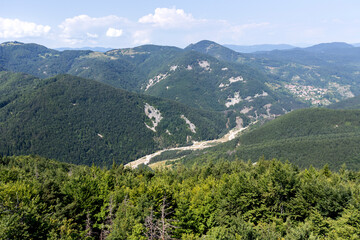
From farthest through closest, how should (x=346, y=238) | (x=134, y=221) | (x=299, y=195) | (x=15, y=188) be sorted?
(x=299, y=195)
(x=15, y=188)
(x=134, y=221)
(x=346, y=238)

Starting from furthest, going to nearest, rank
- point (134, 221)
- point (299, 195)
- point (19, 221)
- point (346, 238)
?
point (299, 195) → point (134, 221) → point (346, 238) → point (19, 221)

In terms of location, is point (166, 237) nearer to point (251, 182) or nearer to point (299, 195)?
point (251, 182)

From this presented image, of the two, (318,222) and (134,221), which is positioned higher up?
(134,221)

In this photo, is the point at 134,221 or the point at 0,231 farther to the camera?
the point at 134,221

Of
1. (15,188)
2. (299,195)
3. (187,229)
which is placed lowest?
(187,229)

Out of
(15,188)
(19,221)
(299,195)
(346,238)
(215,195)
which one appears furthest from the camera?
(215,195)

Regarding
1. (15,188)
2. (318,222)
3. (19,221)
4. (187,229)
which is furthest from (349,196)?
(15,188)

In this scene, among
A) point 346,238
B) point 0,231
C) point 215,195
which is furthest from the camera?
point 215,195

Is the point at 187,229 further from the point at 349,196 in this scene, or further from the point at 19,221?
the point at 349,196

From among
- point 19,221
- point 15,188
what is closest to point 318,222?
point 19,221
